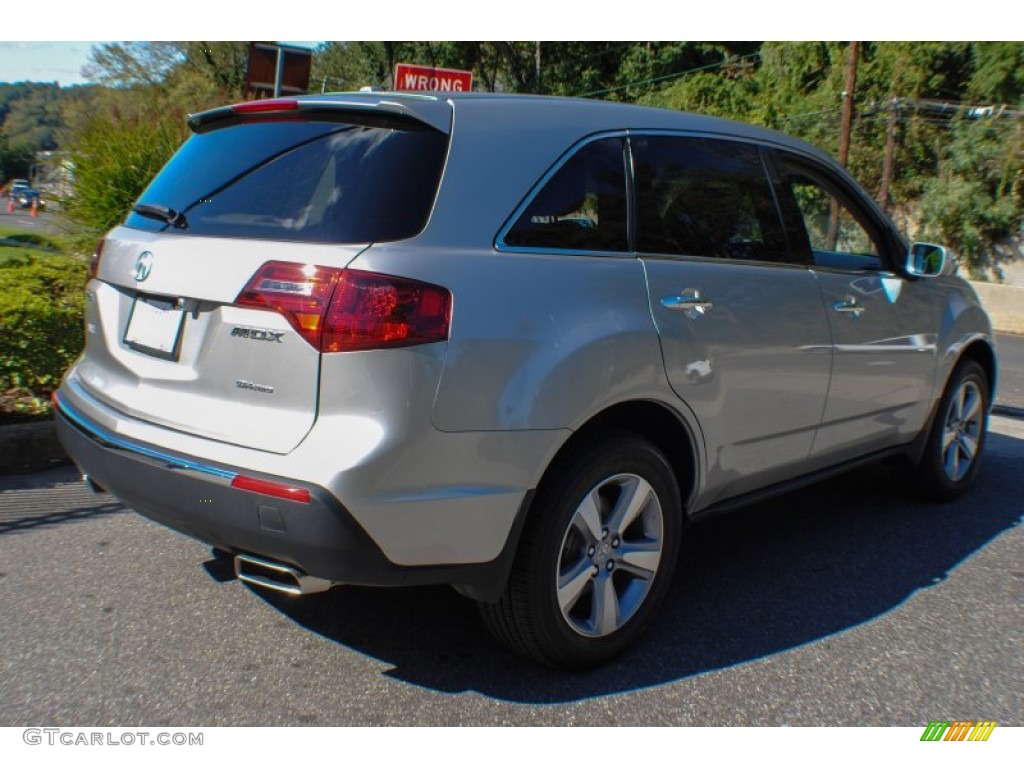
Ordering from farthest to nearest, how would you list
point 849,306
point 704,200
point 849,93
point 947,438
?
1. point 849,93
2. point 947,438
3. point 849,306
4. point 704,200

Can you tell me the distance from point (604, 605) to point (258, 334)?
4.59ft

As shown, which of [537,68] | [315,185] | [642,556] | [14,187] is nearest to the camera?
[315,185]

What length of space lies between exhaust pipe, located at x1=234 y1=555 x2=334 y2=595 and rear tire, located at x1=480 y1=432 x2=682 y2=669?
598 millimetres

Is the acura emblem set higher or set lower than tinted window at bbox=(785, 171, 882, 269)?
lower

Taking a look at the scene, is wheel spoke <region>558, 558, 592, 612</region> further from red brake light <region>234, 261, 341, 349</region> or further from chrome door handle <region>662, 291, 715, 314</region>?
red brake light <region>234, 261, 341, 349</region>

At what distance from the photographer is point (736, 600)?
3.77 m

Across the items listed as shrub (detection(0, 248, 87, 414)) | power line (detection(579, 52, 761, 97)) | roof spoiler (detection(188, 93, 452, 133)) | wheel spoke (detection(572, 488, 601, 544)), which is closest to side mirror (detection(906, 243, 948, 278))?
wheel spoke (detection(572, 488, 601, 544))

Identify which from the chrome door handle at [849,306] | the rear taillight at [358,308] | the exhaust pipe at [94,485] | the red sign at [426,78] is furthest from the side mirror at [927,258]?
the red sign at [426,78]

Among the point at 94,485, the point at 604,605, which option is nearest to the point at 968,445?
the point at 604,605

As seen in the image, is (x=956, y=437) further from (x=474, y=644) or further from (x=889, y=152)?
(x=889, y=152)

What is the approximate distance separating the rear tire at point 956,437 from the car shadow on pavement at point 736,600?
0.13 m

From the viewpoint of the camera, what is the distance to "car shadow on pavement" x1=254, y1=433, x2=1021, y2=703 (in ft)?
10.3
